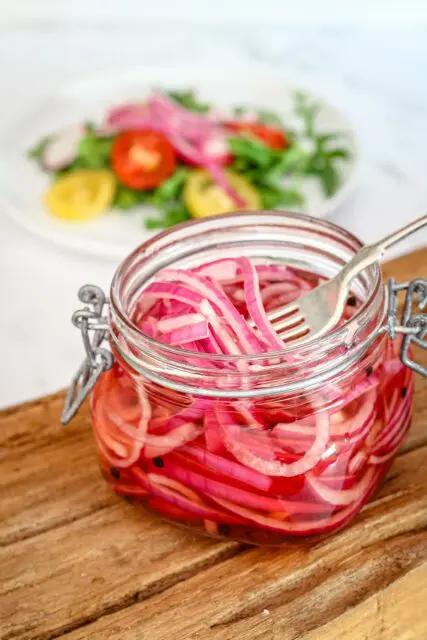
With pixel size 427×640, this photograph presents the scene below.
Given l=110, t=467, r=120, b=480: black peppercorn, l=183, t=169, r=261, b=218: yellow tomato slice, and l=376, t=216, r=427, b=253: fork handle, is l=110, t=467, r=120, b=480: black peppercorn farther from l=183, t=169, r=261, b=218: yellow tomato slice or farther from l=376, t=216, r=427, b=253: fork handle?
l=183, t=169, r=261, b=218: yellow tomato slice

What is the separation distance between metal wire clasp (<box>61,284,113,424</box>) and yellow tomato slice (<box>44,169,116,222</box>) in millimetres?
945

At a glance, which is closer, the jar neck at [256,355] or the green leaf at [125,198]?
the jar neck at [256,355]

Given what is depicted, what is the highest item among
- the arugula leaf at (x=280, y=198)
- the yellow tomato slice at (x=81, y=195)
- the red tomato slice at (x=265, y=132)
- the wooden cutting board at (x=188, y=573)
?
the red tomato slice at (x=265, y=132)

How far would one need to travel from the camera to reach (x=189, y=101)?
2344 millimetres

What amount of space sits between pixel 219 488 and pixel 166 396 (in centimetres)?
11

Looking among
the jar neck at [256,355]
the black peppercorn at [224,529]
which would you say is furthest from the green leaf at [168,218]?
the black peppercorn at [224,529]

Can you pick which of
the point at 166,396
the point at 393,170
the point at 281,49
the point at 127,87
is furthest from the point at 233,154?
the point at 166,396

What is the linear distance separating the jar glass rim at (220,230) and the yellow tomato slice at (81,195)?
917mm

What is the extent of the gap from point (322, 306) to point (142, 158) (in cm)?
119

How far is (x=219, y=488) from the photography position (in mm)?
858

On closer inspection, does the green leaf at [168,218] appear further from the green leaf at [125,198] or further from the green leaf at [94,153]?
the green leaf at [94,153]

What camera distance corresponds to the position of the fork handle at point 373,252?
891 millimetres

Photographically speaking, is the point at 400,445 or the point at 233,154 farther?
the point at 233,154

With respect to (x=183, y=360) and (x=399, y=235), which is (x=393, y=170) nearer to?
(x=399, y=235)
